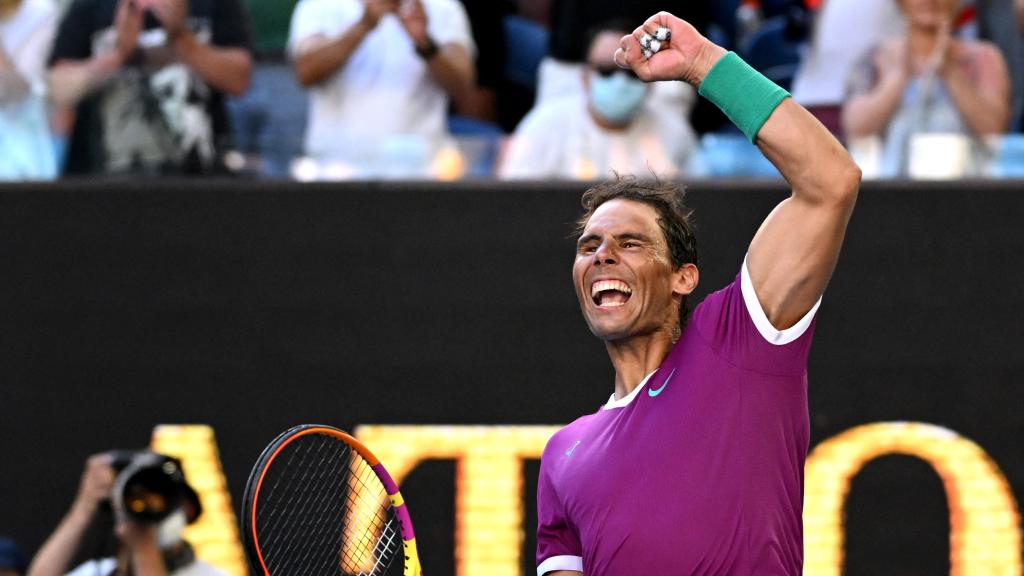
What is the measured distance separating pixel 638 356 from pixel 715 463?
0.37m

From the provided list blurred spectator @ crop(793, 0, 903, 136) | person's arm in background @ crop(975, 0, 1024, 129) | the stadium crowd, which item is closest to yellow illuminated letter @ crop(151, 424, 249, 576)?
the stadium crowd

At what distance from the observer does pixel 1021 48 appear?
6293 mm

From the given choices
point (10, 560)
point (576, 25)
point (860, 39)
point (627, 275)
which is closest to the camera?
point (627, 275)

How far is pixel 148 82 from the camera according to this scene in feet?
20.7

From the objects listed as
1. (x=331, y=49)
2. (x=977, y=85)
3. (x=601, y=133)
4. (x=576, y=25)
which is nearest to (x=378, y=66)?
(x=331, y=49)

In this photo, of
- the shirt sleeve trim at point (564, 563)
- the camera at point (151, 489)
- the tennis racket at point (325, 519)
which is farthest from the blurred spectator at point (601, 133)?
the shirt sleeve trim at point (564, 563)

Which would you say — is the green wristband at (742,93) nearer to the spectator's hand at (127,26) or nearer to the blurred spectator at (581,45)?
the blurred spectator at (581,45)

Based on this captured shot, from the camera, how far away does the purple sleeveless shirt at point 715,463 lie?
3.26 meters

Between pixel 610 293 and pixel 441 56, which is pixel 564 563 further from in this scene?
pixel 441 56

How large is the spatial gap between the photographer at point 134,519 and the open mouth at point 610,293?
2496 mm

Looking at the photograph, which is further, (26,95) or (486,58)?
(486,58)

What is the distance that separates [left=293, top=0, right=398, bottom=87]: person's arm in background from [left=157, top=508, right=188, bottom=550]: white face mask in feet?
5.39

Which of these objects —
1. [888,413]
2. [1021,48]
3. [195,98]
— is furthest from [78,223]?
[1021,48]

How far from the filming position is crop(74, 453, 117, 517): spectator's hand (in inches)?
234
